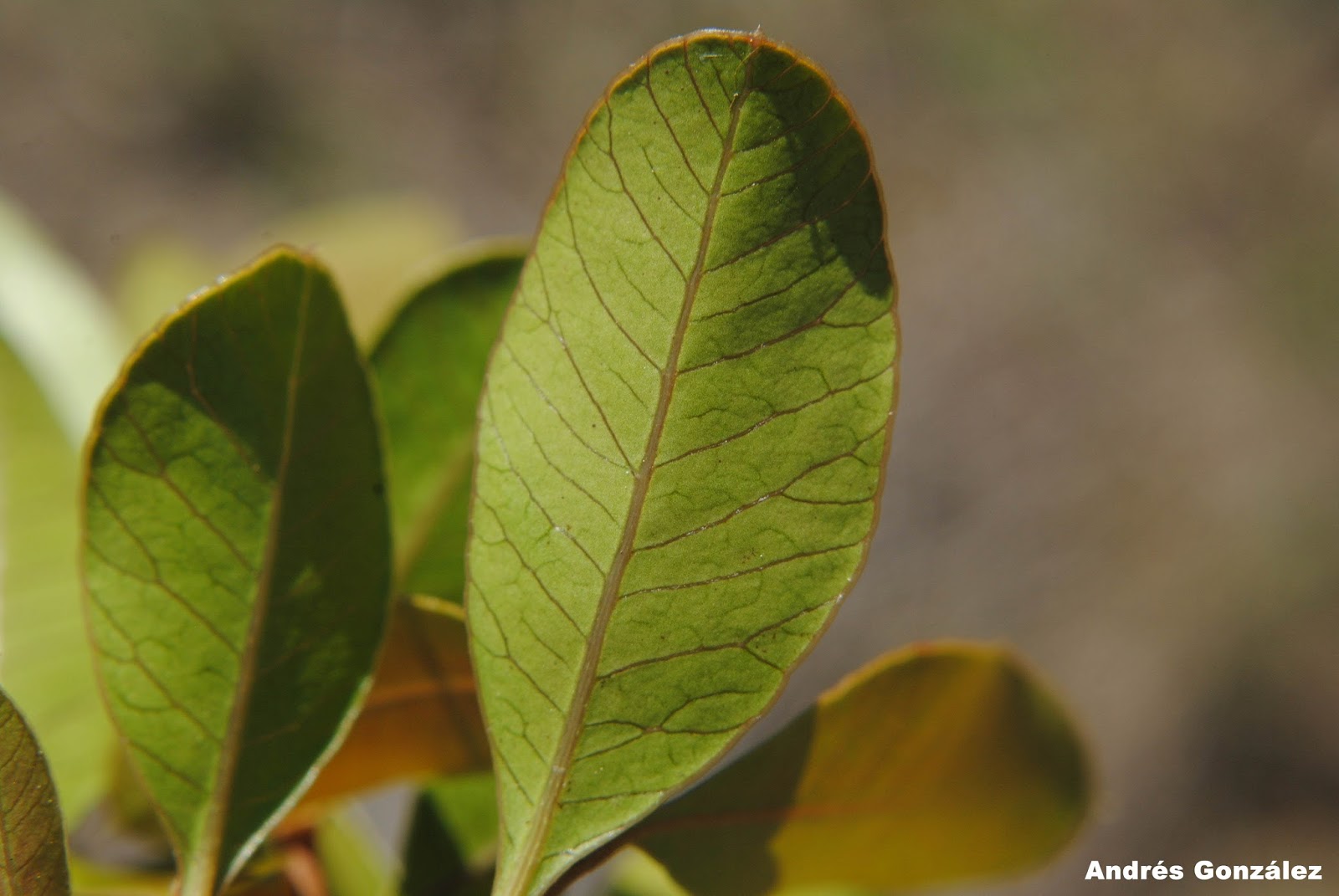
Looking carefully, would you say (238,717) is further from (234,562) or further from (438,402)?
(438,402)

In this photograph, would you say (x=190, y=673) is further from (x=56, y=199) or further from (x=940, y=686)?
(x=56, y=199)

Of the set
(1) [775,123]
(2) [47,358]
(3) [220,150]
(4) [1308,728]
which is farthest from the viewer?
(3) [220,150]

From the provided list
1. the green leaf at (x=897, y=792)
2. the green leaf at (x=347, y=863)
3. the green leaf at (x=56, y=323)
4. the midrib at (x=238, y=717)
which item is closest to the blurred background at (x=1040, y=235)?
the green leaf at (x=347, y=863)

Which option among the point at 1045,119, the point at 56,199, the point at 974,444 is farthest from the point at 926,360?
the point at 56,199

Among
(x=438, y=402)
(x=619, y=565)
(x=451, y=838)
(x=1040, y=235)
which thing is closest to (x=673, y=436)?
(x=619, y=565)

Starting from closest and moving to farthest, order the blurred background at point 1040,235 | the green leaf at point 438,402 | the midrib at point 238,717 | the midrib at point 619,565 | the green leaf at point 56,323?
1. the midrib at point 619,565
2. the midrib at point 238,717
3. the green leaf at point 438,402
4. the green leaf at point 56,323
5. the blurred background at point 1040,235

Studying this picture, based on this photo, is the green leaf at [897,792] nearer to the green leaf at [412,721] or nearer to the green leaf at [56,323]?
the green leaf at [412,721]

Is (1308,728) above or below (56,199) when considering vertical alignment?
below
